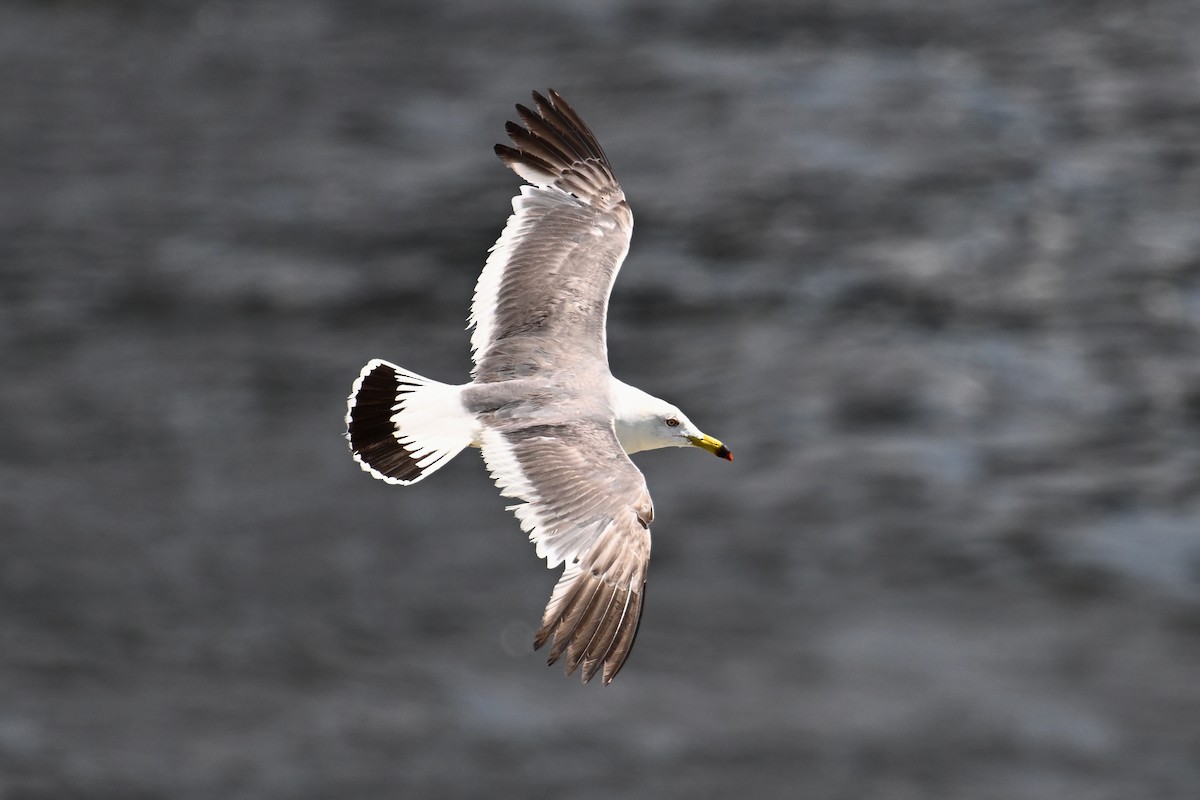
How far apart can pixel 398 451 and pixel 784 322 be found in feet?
34.5

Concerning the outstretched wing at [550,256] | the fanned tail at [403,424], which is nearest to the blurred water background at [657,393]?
the outstretched wing at [550,256]

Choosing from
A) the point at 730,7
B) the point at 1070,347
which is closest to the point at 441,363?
the point at 1070,347

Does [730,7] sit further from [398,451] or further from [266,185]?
[398,451]

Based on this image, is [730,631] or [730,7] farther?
[730,7]

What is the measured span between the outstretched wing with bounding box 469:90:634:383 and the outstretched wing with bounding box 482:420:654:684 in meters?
0.90

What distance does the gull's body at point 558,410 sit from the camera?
8.75m

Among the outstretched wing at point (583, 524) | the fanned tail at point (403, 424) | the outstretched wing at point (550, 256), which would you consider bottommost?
the outstretched wing at point (583, 524)

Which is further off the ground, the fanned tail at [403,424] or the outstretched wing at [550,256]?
the outstretched wing at [550,256]

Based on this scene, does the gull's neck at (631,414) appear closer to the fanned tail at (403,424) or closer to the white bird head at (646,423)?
the white bird head at (646,423)

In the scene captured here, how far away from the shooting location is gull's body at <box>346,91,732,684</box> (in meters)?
8.75

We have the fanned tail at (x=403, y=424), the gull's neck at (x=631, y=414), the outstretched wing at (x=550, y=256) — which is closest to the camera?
the fanned tail at (x=403, y=424)

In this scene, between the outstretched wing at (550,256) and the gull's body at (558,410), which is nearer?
the gull's body at (558,410)

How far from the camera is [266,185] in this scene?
2189cm

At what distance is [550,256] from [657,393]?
7236 millimetres
